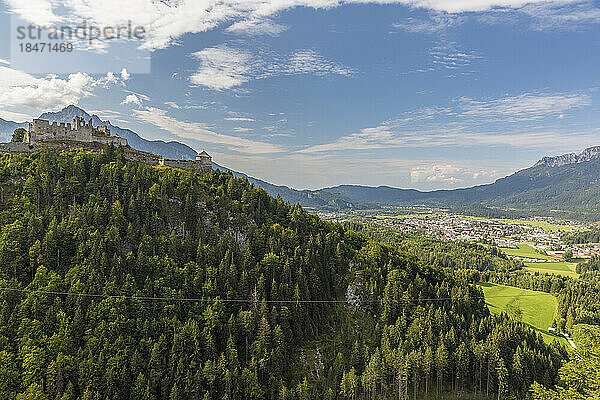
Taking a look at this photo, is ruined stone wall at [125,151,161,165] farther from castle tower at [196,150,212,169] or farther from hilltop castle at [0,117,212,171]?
castle tower at [196,150,212,169]

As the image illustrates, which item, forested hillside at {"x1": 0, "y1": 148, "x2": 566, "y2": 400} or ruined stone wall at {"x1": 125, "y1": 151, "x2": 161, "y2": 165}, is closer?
forested hillside at {"x1": 0, "y1": 148, "x2": 566, "y2": 400}

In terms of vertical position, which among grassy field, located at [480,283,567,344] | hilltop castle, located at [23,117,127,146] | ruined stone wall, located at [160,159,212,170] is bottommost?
grassy field, located at [480,283,567,344]

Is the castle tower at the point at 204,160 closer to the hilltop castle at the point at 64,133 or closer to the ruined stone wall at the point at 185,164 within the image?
the ruined stone wall at the point at 185,164

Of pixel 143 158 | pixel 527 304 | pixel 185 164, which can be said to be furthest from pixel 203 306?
pixel 527 304

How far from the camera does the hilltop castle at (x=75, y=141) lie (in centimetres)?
8194

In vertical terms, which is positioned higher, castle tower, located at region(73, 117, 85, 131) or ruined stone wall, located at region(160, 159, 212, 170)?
castle tower, located at region(73, 117, 85, 131)

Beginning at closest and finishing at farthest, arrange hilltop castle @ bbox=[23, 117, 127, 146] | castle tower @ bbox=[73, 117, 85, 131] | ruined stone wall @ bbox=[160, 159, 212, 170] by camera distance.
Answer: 1. hilltop castle @ bbox=[23, 117, 127, 146]
2. castle tower @ bbox=[73, 117, 85, 131]
3. ruined stone wall @ bbox=[160, 159, 212, 170]

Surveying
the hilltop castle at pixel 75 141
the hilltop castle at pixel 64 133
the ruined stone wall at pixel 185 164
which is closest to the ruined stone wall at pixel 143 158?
the hilltop castle at pixel 75 141

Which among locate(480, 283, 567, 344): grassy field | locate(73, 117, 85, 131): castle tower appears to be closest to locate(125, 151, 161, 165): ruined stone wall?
locate(73, 117, 85, 131): castle tower

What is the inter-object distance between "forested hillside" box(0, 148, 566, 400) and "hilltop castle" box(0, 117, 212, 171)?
21.6 feet

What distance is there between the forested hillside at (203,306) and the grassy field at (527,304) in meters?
34.9

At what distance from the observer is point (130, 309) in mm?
59625

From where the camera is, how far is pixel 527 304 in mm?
132750

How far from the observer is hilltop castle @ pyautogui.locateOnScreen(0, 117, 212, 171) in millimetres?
81938
